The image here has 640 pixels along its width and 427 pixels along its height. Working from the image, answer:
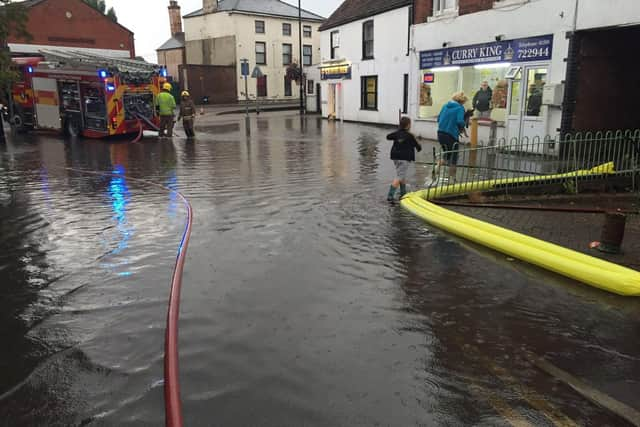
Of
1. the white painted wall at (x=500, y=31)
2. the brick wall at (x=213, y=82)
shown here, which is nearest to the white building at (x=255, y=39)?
the brick wall at (x=213, y=82)

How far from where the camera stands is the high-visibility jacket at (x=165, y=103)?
63.6 ft

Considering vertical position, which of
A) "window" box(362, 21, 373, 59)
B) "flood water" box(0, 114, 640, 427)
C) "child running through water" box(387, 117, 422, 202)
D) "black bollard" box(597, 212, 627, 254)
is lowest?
"flood water" box(0, 114, 640, 427)

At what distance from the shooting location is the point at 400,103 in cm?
→ 2488

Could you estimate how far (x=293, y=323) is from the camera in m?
4.62

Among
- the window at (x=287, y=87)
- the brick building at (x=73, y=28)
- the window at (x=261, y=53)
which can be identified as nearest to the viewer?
the brick building at (x=73, y=28)

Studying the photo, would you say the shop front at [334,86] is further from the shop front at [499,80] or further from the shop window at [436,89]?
the shop front at [499,80]

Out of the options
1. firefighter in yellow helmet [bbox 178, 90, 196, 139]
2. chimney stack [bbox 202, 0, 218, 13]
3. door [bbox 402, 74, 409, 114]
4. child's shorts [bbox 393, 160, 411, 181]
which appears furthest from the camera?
chimney stack [bbox 202, 0, 218, 13]

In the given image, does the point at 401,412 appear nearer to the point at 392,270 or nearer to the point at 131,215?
the point at 392,270

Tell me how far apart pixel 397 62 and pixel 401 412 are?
2313 cm

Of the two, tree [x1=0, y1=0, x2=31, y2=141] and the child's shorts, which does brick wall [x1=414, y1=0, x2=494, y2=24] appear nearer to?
the child's shorts

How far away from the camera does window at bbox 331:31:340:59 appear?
30.2 m

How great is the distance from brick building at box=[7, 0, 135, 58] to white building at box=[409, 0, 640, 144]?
85.0 feet

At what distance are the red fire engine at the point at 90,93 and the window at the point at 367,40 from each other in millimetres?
11364

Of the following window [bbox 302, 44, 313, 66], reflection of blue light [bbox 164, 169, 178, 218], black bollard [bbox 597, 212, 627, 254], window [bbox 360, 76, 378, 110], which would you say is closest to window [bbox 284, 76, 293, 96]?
window [bbox 302, 44, 313, 66]
